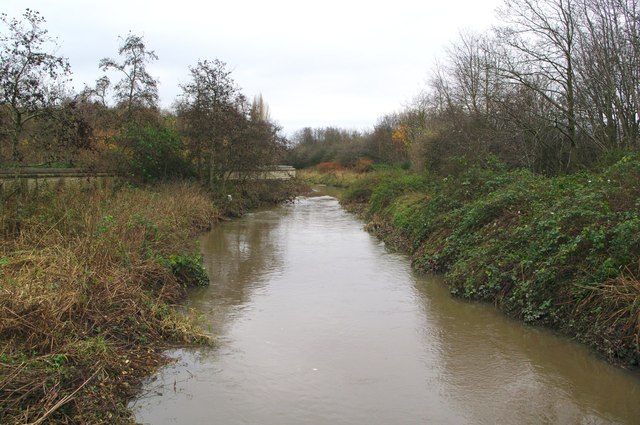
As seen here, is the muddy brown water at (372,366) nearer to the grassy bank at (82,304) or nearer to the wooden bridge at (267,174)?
the grassy bank at (82,304)

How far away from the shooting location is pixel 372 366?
250 inches

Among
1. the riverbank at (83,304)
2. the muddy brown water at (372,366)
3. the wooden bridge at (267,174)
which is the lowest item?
the muddy brown water at (372,366)

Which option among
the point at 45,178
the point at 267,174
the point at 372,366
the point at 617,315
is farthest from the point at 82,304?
the point at 267,174

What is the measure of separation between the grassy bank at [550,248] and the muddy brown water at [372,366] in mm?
344

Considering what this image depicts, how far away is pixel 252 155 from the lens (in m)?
24.4

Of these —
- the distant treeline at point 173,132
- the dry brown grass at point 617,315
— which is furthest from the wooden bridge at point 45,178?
the dry brown grass at point 617,315

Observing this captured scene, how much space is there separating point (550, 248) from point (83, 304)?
21.8ft

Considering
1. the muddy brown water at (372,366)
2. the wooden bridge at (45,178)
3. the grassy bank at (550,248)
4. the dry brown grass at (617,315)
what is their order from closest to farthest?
the muddy brown water at (372,366) → the dry brown grass at (617,315) → the grassy bank at (550,248) → the wooden bridge at (45,178)

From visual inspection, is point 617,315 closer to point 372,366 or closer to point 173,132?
point 372,366

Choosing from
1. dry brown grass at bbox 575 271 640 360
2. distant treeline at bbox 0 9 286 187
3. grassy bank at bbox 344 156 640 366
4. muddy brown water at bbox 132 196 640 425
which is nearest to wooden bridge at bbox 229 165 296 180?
distant treeline at bbox 0 9 286 187

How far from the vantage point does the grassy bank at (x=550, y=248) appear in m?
6.52

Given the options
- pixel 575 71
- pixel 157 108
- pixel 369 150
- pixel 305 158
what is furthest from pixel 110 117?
pixel 305 158

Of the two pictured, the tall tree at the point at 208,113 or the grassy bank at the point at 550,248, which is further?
the tall tree at the point at 208,113

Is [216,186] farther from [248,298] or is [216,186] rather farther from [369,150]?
[369,150]
